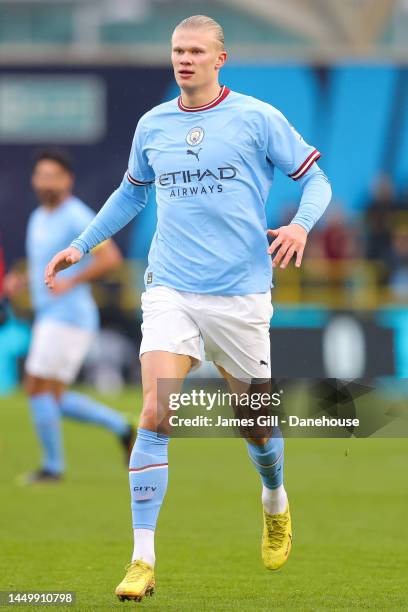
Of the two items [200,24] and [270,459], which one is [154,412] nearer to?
[270,459]

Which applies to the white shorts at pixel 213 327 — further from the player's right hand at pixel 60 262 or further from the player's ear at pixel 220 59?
the player's ear at pixel 220 59

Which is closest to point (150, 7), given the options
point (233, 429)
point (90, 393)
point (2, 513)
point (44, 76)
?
point (44, 76)

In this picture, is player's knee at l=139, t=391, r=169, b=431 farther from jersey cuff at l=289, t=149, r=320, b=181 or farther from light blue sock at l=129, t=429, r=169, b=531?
jersey cuff at l=289, t=149, r=320, b=181

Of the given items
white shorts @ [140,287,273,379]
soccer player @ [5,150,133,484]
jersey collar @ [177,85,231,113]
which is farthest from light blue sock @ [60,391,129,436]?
jersey collar @ [177,85,231,113]

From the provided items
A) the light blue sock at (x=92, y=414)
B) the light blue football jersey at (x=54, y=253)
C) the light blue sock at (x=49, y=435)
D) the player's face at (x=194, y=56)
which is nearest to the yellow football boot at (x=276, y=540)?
the player's face at (x=194, y=56)

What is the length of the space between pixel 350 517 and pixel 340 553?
1.46 m

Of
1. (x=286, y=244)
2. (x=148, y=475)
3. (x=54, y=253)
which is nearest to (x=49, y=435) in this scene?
(x=54, y=253)

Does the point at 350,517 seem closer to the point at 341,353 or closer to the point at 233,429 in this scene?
the point at 233,429

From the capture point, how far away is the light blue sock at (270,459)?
22.0 ft

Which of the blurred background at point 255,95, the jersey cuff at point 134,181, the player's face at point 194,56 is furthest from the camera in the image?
the blurred background at point 255,95

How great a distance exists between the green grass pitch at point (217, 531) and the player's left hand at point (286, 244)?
145 centimetres

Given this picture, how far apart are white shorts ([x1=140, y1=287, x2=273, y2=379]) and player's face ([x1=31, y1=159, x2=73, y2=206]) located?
487 cm

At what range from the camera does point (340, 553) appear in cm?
754

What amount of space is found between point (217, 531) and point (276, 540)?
157 cm
